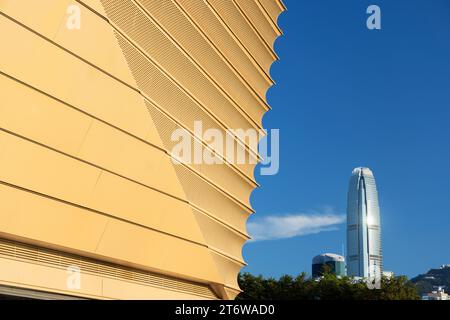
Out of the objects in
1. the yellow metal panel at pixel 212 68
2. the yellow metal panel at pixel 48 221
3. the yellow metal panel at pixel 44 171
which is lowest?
the yellow metal panel at pixel 48 221

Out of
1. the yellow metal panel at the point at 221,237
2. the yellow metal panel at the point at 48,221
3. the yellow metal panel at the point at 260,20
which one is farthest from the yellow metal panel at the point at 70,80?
the yellow metal panel at the point at 260,20

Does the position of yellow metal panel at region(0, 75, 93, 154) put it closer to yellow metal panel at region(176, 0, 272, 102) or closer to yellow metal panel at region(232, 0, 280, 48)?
yellow metal panel at region(176, 0, 272, 102)

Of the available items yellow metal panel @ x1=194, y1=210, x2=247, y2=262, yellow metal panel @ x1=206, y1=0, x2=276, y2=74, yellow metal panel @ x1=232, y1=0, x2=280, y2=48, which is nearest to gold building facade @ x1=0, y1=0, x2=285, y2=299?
yellow metal panel @ x1=194, y1=210, x2=247, y2=262

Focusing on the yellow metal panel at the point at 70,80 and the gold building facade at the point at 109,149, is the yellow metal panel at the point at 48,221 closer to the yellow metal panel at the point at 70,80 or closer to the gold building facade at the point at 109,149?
the gold building facade at the point at 109,149

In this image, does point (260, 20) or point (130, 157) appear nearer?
point (130, 157)

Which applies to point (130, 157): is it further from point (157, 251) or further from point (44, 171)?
point (157, 251)

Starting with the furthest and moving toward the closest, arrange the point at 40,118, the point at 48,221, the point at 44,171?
the point at 48,221, the point at 44,171, the point at 40,118

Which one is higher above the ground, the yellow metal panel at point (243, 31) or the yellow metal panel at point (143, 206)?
the yellow metal panel at point (243, 31)

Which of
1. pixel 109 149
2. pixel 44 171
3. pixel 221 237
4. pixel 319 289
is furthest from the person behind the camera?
pixel 319 289

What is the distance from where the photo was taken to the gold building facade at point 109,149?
688 inches

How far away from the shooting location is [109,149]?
68.5 ft

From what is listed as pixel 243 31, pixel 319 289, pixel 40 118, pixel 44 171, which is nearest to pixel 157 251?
pixel 44 171

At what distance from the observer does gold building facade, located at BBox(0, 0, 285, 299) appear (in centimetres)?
1748
